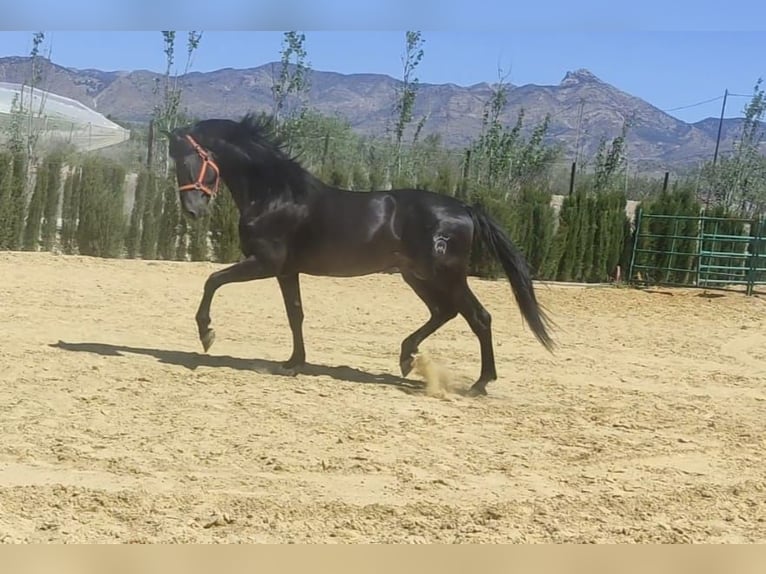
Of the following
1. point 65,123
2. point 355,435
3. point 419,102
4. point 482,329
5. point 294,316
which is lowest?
point 355,435

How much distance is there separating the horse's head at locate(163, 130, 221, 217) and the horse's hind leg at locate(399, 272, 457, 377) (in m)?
1.77

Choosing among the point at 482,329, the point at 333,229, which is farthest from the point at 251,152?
the point at 482,329

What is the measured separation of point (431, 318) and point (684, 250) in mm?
11897

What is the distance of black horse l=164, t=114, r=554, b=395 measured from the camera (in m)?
6.75

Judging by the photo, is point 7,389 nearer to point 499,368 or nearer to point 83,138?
point 499,368

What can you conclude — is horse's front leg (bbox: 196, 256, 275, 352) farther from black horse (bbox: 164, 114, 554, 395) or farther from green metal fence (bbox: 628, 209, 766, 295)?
green metal fence (bbox: 628, 209, 766, 295)

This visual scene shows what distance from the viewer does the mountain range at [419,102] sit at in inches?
927

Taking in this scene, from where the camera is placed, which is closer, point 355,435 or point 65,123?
point 355,435

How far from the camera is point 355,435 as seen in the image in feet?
17.2

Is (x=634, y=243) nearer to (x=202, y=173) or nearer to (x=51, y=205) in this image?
(x=51, y=205)

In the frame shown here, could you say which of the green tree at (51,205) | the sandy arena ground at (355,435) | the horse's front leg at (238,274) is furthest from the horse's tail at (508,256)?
the green tree at (51,205)

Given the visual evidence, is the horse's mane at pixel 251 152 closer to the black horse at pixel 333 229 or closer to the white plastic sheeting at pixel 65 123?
the black horse at pixel 333 229

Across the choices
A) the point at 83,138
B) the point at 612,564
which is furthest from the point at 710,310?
the point at 83,138

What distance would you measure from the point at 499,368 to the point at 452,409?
6.57ft
